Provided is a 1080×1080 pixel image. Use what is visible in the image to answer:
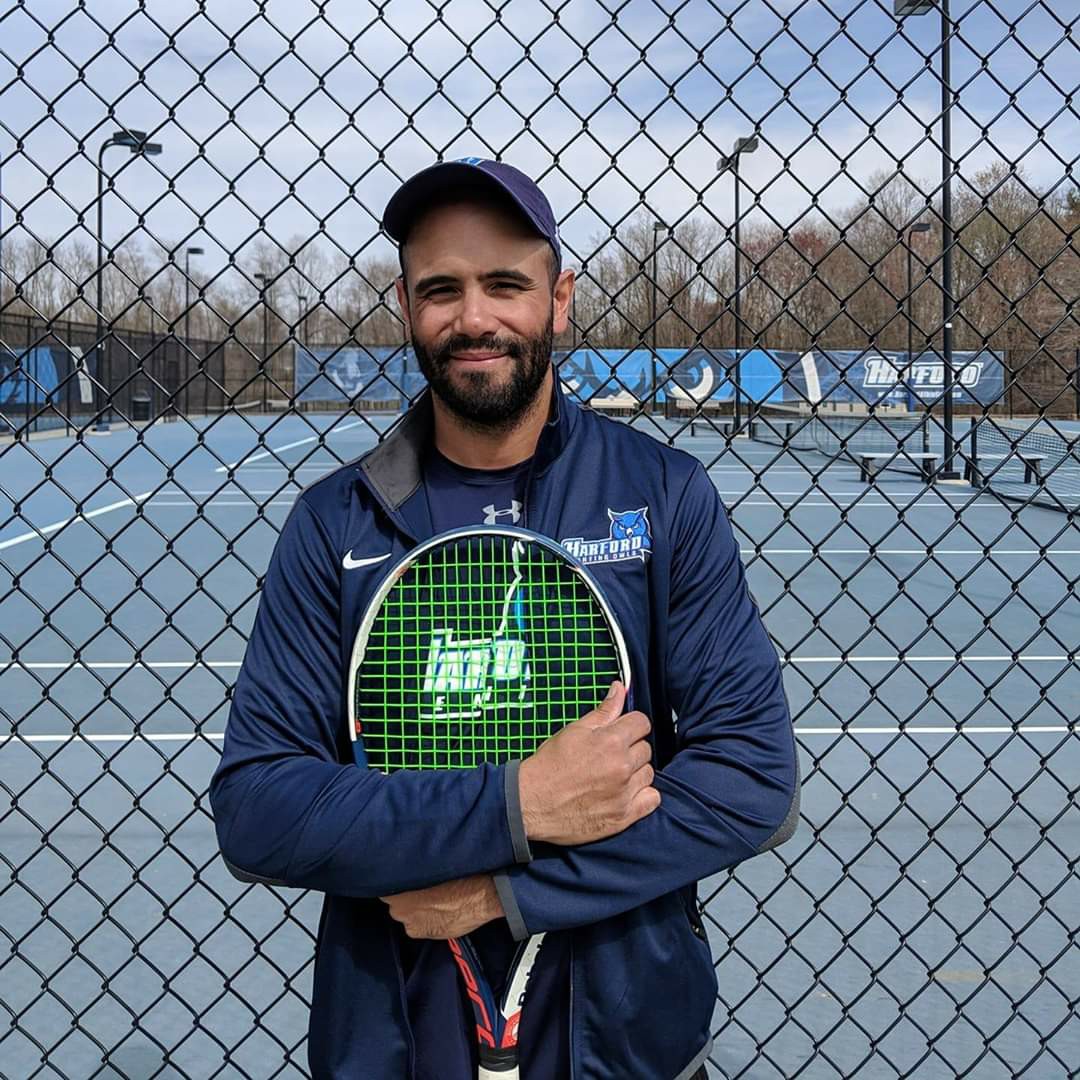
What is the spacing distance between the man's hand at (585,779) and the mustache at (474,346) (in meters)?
0.52

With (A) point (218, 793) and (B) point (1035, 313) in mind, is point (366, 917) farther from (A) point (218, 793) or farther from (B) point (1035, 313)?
(B) point (1035, 313)

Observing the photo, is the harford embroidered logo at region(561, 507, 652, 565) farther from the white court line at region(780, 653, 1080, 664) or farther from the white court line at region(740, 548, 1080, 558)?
the white court line at region(740, 548, 1080, 558)

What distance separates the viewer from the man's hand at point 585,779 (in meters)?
1.50

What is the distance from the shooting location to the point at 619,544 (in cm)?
174

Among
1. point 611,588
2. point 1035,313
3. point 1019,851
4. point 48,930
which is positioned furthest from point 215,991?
point 1035,313

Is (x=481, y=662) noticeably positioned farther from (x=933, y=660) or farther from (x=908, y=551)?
(x=908, y=551)

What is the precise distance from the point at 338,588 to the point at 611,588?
1.24 ft

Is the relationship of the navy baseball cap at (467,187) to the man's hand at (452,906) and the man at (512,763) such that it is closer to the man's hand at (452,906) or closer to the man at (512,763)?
the man at (512,763)

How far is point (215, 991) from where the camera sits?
3586 millimetres

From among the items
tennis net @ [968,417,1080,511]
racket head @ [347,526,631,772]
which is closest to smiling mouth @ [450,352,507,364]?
racket head @ [347,526,631,772]

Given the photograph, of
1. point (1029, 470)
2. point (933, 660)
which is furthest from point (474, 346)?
point (1029, 470)

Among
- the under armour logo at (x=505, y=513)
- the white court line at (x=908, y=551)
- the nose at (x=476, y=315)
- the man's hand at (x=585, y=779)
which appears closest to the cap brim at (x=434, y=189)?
the nose at (x=476, y=315)

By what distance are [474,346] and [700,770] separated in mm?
649

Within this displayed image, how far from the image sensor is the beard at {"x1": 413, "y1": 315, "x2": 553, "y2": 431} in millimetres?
1727
